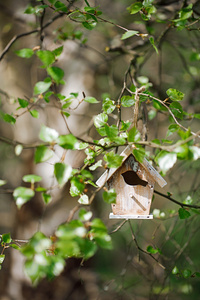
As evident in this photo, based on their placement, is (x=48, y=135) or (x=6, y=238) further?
(x=6, y=238)

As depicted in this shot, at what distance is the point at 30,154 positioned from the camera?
2.36 m

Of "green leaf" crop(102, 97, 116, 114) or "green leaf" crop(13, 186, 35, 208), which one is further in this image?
"green leaf" crop(102, 97, 116, 114)

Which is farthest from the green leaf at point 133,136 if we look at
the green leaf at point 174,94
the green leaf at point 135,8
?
the green leaf at point 135,8

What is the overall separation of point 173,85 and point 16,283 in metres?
2.26

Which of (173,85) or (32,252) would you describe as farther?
(173,85)

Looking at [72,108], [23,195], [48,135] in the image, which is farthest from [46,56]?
[72,108]

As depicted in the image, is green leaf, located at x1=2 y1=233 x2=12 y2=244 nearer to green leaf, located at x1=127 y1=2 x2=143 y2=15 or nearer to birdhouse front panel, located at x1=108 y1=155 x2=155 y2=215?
birdhouse front panel, located at x1=108 y1=155 x2=155 y2=215

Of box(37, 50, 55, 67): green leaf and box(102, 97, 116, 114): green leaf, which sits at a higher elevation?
box(37, 50, 55, 67): green leaf

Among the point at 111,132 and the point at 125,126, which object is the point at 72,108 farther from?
the point at 111,132

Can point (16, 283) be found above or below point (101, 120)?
below

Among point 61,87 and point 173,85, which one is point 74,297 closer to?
point 61,87

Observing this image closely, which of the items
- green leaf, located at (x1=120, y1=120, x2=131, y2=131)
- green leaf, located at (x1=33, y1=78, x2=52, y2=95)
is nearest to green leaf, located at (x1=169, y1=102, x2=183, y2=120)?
green leaf, located at (x1=120, y1=120, x2=131, y2=131)

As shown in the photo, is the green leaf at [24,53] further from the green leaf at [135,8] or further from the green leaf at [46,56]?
the green leaf at [135,8]

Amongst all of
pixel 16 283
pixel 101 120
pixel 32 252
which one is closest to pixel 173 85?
pixel 16 283
